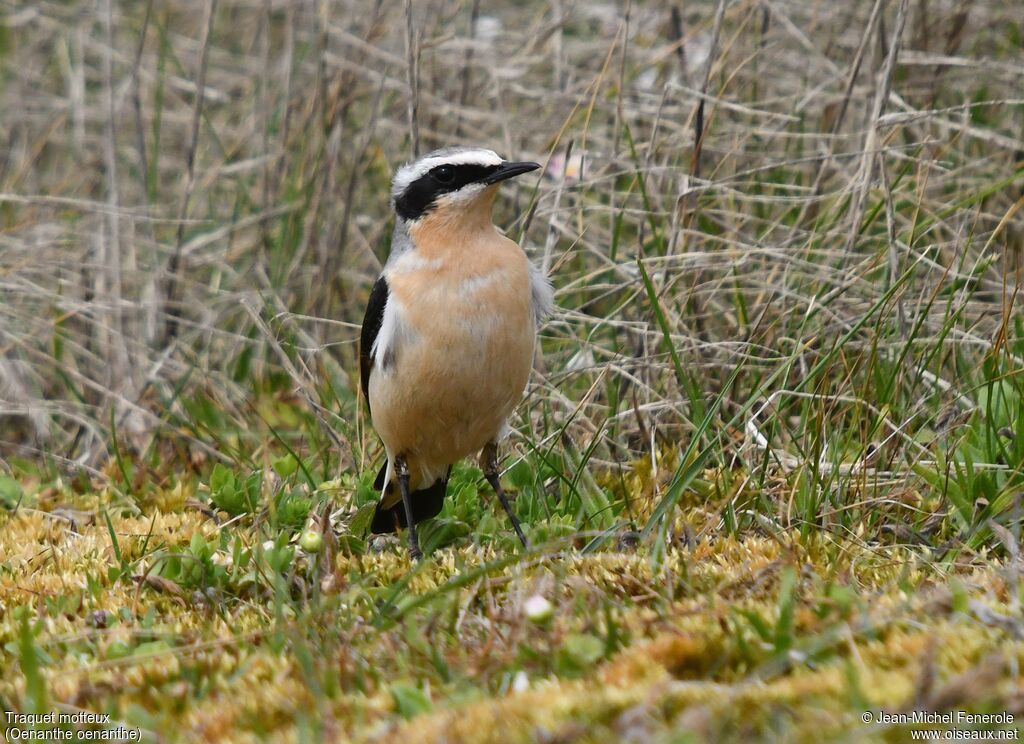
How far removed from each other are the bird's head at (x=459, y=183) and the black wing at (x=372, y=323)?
358mm

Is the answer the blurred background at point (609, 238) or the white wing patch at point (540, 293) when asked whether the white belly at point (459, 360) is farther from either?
the blurred background at point (609, 238)

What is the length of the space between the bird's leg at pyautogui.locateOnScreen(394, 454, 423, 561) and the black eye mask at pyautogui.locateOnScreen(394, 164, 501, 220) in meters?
1.13

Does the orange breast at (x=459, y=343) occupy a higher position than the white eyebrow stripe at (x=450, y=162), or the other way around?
the white eyebrow stripe at (x=450, y=162)

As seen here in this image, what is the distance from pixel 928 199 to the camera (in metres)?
6.83

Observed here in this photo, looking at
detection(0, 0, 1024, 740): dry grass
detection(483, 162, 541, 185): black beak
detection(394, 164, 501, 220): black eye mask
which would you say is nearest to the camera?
detection(0, 0, 1024, 740): dry grass

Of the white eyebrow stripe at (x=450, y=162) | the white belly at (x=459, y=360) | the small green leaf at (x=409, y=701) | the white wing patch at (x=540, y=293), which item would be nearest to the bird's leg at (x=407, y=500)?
the white belly at (x=459, y=360)

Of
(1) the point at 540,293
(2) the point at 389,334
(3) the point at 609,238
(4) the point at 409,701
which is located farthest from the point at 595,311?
(4) the point at 409,701

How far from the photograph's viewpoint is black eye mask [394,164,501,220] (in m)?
5.62

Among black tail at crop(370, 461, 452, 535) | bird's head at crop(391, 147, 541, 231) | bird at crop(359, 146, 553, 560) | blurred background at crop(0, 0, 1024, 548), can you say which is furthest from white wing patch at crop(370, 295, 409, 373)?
blurred background at crop(0, 0, 1024, 548)

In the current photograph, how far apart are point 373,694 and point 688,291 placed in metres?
3.33

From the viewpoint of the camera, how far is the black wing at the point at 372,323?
5.63 metres

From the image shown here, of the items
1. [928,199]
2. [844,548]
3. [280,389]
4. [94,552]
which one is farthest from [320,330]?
[844,548]

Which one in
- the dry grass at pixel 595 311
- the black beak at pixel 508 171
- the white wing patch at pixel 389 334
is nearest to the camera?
the dry grass at pixel 595 311

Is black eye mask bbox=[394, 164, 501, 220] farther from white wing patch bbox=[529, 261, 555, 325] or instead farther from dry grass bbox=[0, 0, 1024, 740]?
dry grass bbox=[0, 0, 1024, 740]
